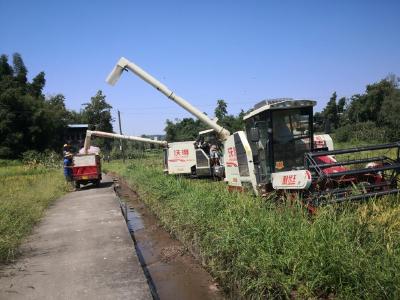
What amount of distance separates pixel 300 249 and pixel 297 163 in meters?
4.90

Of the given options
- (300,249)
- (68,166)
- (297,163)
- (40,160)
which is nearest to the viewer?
(300,249)

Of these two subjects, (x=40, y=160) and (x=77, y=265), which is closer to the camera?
(x=77, y=265)

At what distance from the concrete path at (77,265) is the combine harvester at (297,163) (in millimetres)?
3149

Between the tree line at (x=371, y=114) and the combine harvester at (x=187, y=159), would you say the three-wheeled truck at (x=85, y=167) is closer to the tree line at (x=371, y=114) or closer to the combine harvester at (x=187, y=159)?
the combine harvester at (x=187, y=159)

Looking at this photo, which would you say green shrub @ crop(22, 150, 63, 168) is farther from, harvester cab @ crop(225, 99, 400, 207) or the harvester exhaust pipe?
harvester cab @ crop(225, 99, 400, 207)

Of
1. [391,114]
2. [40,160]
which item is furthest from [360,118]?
[40,160]

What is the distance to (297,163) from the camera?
9391 millimetres

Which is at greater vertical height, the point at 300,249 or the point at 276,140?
the point at 276,140

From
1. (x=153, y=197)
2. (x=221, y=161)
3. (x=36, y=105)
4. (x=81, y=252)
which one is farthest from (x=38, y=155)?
(x=81, y=252)

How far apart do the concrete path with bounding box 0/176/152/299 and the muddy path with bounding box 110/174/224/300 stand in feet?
1.76

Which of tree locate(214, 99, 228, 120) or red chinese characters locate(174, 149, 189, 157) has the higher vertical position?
tree locate(214, 99, 228, 120)

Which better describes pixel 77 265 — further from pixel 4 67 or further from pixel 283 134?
pixel 4 67

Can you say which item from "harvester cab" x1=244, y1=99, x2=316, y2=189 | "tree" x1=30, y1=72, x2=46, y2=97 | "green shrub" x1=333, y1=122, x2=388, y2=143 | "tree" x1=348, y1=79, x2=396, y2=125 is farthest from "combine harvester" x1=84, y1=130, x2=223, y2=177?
"tree" x1=30, y1=72, x2=46, y2=97

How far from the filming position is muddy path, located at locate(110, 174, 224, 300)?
650 cm
